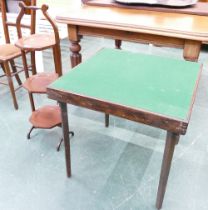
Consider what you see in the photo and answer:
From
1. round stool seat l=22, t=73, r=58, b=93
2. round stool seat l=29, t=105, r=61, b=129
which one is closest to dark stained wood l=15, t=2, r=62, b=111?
round stool seat l=22, t=73, r=58, b=93

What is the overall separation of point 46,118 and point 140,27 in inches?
40.4

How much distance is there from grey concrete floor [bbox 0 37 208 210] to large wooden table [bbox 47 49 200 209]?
251mm

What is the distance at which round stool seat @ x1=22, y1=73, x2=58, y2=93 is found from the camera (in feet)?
5.71

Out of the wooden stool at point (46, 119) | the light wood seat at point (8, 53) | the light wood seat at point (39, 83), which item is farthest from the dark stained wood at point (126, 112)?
the light wood seat at point (8, 53)

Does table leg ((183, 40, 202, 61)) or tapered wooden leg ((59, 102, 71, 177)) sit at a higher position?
table leg ((183, 40, 202, 61))

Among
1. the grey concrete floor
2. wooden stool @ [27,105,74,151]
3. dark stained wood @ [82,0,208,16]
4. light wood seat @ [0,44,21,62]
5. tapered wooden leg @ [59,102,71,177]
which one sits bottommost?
the grey concrete floor

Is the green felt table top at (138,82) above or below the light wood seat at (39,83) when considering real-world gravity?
above

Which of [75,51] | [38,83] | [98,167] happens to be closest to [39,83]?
[38,83]

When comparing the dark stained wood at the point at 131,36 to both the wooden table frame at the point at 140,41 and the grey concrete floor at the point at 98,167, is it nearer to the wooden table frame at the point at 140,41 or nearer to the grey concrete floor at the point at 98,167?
the wooden table frame at the point at 140,41

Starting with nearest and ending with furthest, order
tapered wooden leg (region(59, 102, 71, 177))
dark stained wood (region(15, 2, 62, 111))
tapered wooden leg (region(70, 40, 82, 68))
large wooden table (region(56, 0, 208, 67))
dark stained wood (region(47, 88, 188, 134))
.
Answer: dark stained wood (region(47, 88, 188, 134)) < tapered wooden leg (region(59, 102, 71, 177)) < large wooden table (region(56, 0, 208, 67)) < dark stained wood (region(15, 2, 62, 111)) < tapered wooden leg (region(70, 40, 82, 68))

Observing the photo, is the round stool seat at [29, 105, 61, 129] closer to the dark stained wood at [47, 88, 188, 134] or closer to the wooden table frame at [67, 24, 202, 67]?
the wooden table frame at [67, 24, 202, 67]

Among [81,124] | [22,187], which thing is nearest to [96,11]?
[81,124]

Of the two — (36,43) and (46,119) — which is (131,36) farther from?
(46,119)

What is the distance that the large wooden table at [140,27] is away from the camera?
1525mm
